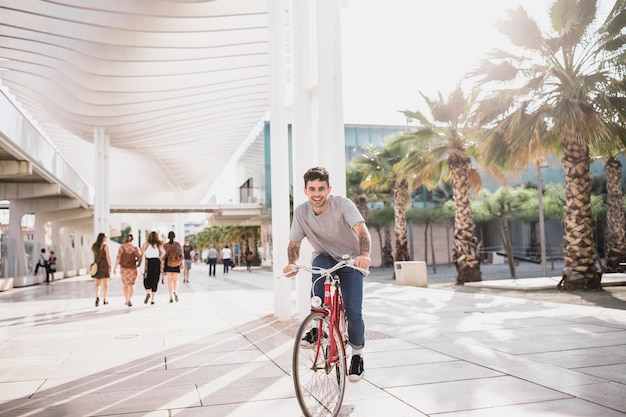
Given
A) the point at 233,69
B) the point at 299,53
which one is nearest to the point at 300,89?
the point at 299,53

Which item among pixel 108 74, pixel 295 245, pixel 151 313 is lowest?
pixel 151 313

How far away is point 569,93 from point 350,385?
10.8m

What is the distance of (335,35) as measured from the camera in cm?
877

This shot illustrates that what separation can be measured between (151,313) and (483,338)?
23.3ft

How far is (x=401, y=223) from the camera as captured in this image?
26219 millimetres

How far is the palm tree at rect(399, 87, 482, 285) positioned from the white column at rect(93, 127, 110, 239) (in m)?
18.9

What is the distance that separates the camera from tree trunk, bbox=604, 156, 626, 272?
2183 centimetres

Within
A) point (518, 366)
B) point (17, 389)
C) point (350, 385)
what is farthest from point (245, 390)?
point (518, 366)

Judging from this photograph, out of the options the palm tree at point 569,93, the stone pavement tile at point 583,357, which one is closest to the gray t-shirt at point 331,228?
the stone pavement tile at point 583,357

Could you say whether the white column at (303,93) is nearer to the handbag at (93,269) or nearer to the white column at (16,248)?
the handbag at (93,269)

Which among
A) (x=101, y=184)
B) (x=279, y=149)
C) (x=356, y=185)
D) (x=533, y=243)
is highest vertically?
(x=101, y=184)

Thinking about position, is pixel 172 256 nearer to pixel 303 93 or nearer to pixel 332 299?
pixel 303 93

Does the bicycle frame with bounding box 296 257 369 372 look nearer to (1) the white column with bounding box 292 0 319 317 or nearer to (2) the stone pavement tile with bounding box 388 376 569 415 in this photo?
(2) the stone pavement tile with bounding box 388 376 569 415

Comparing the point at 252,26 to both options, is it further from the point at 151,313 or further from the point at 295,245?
the point at 295,245
